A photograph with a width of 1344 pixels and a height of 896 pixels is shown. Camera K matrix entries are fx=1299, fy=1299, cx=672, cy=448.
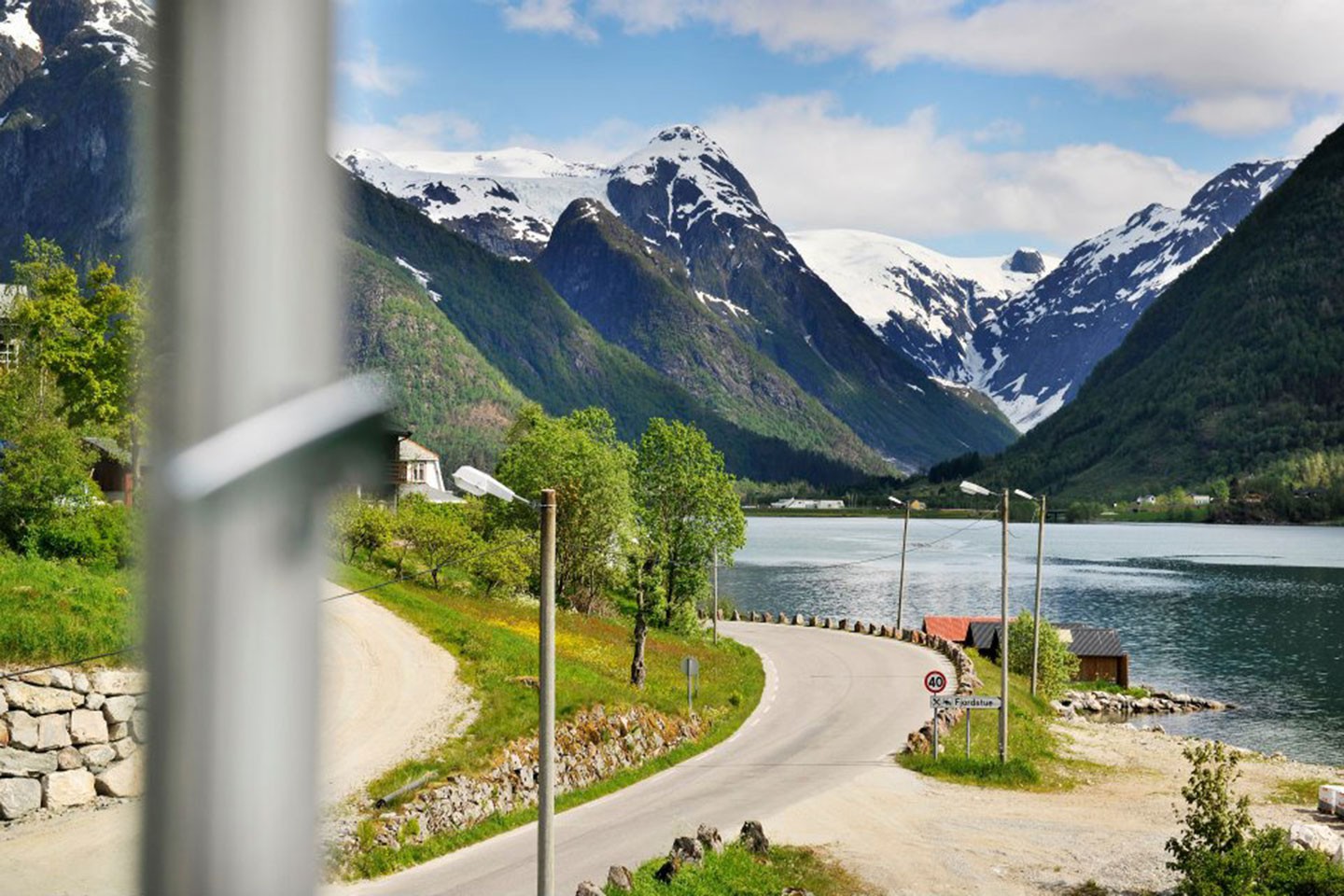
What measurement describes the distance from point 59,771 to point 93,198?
23134 mm

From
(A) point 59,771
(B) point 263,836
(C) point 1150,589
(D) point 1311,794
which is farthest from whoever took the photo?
(C) point 1150,589

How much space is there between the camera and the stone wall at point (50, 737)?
69.4ft

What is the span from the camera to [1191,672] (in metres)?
81.4

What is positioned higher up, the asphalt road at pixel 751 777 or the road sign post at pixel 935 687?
the road sign post at pixel 935 687

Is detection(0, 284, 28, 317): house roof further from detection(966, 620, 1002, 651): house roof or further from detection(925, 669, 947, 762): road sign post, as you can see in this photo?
detection(966, 620, 1002, 651): house roof

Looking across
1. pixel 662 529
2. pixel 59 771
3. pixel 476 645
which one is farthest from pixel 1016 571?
pixel 59 771

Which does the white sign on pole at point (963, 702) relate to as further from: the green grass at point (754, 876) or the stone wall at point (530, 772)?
the green grass at point (754, 876)

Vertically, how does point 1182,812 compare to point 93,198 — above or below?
below

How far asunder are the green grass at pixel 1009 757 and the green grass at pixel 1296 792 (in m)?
5.92

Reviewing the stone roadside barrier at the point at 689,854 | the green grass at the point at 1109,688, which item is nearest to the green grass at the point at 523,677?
the stone roadside barrier at the point at 689,854

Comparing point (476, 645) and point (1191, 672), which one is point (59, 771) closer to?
point (476, 645)

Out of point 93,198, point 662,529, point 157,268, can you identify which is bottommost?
point 662,529

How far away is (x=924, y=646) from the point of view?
65.2 metres

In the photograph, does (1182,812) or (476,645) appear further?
(476,645)
